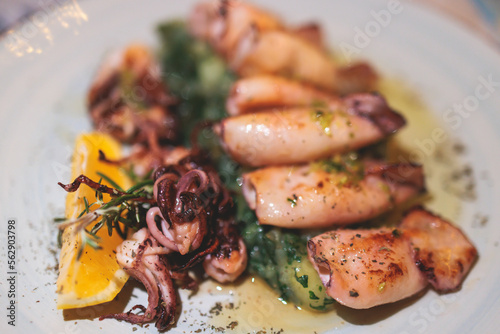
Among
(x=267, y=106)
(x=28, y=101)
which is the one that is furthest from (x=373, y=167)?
(x=28, y=101)

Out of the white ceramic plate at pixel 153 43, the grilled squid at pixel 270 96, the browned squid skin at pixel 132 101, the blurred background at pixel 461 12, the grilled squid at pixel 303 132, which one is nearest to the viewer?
the white ceramic plate at pixel 153 43

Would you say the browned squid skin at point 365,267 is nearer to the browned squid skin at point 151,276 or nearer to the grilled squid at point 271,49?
the browned squid skin at point 151,276

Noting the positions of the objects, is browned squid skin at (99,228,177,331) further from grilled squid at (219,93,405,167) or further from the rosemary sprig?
grilled squid at (219,93,405,167)

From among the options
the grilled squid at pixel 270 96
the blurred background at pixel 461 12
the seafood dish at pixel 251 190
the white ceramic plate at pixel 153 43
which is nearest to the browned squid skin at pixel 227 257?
the seafood dish at pixel 251 190

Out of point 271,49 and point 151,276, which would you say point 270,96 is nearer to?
point 271,49

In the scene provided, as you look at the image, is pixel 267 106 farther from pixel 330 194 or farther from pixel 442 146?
pixel 442 146
